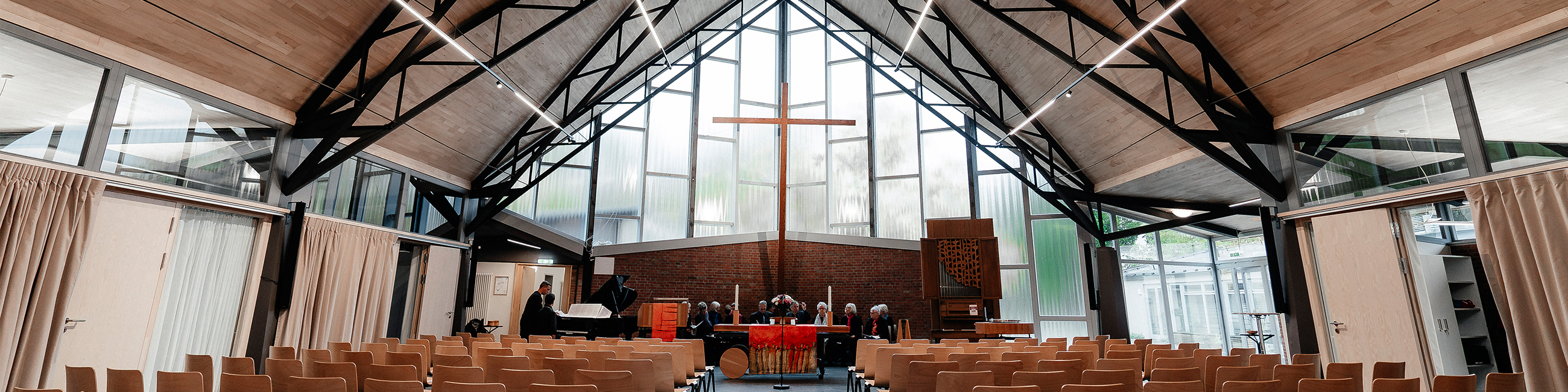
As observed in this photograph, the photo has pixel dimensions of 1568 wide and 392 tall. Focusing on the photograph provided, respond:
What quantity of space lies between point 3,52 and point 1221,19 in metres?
10.6

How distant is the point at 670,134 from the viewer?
1455 centimetres

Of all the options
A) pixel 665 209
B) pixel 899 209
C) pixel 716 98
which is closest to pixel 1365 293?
pixel 899 209

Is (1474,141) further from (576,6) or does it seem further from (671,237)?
(671,237)

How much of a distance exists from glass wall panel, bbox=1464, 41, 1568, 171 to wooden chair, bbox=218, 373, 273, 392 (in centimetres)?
908

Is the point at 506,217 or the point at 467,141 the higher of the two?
the point at 467,141

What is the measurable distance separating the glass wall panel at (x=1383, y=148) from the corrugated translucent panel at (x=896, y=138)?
758 centimetres

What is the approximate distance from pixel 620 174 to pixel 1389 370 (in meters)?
12.4

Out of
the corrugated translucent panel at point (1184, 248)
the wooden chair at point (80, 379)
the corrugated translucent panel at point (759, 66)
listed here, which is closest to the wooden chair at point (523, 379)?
the wooden chair at point (80, 379)

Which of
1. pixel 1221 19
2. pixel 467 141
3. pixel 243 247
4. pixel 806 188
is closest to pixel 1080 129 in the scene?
pixel 1221 19

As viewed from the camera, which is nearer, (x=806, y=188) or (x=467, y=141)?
(x=467, y=141)

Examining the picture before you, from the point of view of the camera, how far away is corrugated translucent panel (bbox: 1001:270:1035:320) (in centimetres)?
1297

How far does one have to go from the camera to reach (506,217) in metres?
11.8

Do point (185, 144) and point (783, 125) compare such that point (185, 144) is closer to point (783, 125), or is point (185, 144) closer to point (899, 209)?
point (783, 125)

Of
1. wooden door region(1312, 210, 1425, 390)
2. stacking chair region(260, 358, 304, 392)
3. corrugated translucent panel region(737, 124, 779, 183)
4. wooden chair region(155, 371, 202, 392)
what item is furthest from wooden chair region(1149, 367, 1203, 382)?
corrugated translucent panel region(737, 124, 779, 183)
